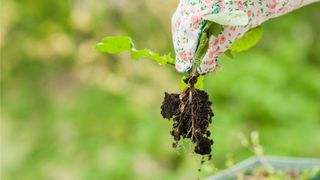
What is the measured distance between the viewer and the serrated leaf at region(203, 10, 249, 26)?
710 millimetres

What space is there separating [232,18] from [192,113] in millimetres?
138

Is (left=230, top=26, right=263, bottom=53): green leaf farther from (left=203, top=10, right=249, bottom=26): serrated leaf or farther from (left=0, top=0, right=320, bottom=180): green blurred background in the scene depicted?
(left=0, top=0, right=320, bottom=180): green blurred background

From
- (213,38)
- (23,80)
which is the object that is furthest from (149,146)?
(213,38)

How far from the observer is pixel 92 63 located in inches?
104

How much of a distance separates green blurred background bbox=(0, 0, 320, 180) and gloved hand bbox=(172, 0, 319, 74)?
53.4 inches

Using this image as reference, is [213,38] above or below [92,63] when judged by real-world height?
below

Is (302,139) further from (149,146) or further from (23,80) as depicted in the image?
(23,80)

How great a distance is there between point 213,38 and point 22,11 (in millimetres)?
2306

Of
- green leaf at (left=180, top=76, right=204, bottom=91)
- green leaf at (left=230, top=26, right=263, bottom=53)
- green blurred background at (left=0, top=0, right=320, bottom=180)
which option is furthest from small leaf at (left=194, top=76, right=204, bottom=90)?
green blurred background at (left=0, top=0, right=320, bottom=180)

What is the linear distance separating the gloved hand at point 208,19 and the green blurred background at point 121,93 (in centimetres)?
136

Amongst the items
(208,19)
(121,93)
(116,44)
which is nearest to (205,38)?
(208,19)

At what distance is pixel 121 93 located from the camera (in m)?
2.59

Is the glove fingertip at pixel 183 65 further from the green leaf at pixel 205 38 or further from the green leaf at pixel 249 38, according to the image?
the green leaf at pixel 249 38

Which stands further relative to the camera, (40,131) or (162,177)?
(40,131)
